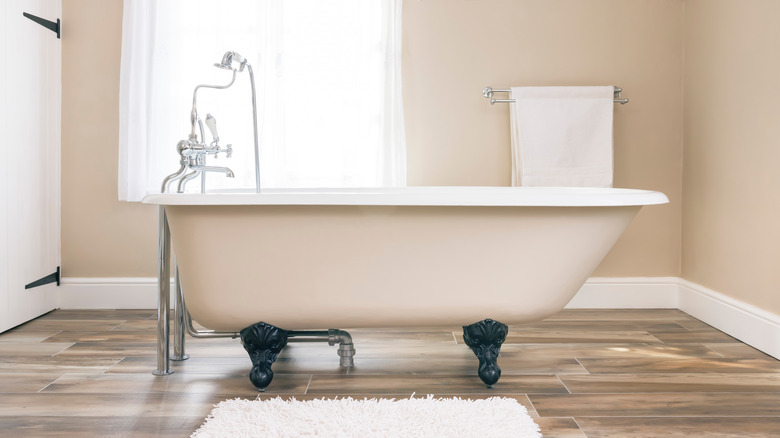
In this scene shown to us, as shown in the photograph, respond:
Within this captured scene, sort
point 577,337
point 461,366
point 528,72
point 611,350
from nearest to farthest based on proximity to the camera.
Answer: point 461,366 → point 611,350 → point 577,337 → point 528,72

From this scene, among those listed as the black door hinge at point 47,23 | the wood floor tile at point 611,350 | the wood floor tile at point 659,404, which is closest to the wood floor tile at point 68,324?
the black door hinge at point 47,23

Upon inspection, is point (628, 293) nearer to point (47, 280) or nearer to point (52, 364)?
point (52, 364)

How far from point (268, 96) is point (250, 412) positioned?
64.2 inches

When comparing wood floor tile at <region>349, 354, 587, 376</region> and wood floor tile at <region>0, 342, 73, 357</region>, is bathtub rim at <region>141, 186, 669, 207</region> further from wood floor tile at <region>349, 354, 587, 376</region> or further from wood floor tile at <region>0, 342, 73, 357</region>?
wood floor tile at <region>0, 342, 73, 357</region>

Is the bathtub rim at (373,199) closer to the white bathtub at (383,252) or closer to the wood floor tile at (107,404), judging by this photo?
the white bathtub at (383,252)

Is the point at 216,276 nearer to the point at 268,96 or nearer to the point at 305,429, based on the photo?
the point at 305,429

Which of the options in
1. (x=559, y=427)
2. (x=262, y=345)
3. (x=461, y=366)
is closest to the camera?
(x=559, y=427)

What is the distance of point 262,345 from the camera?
5.40 feet

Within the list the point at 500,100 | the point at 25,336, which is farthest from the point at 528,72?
the point at 25,336

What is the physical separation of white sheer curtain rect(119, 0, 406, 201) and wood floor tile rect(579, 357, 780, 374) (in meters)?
1.22

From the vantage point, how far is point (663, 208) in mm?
2766

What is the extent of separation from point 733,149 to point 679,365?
986 millimetres

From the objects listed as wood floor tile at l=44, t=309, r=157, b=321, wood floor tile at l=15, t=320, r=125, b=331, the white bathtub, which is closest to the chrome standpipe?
the white bathtub

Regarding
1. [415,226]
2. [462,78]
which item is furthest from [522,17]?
[415,226]
